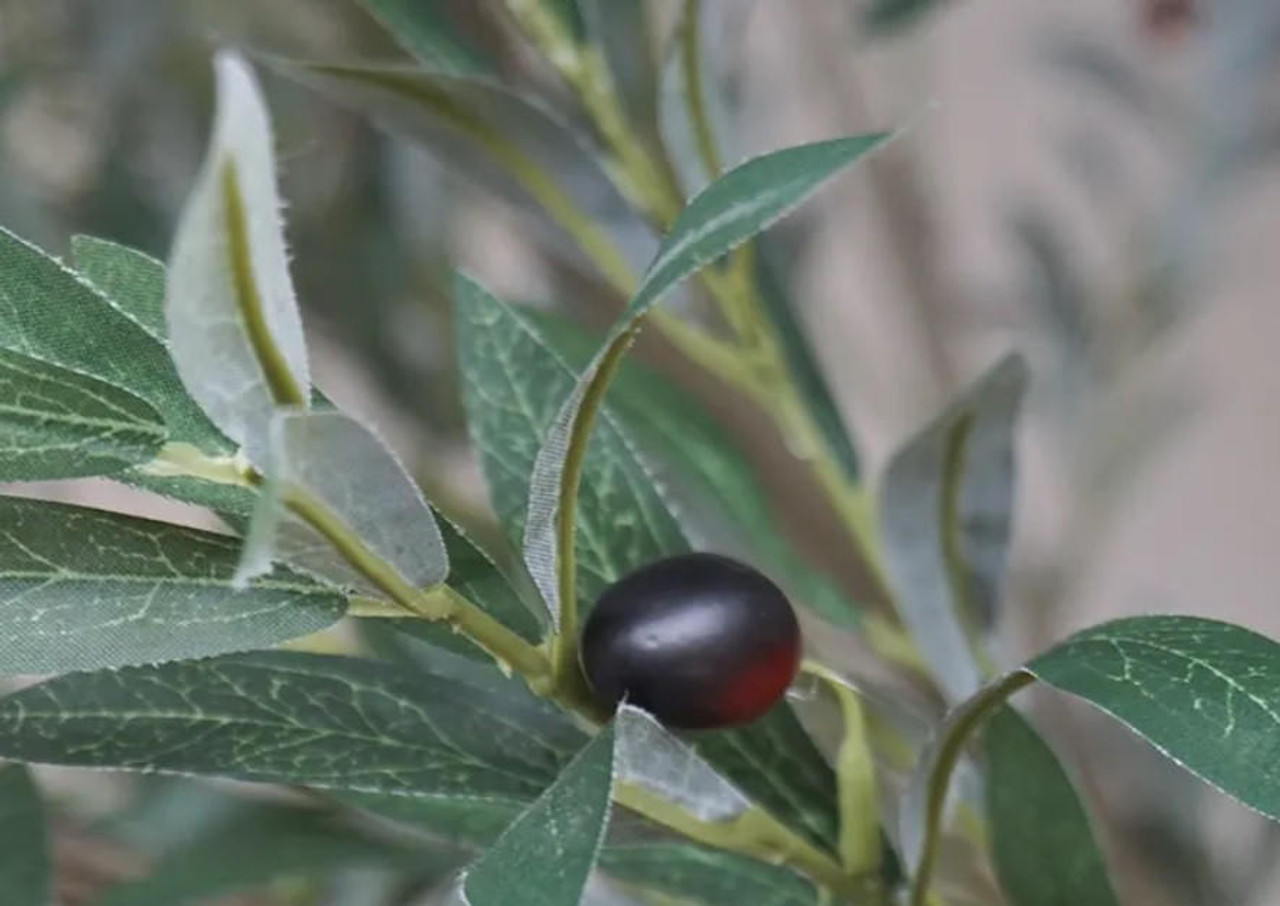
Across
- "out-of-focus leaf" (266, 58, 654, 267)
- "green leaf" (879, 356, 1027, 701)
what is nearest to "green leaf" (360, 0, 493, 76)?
"out-of-focus leaf" (266, 58, 654, 267)

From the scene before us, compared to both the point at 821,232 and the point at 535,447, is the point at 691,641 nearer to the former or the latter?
the point at 535,447

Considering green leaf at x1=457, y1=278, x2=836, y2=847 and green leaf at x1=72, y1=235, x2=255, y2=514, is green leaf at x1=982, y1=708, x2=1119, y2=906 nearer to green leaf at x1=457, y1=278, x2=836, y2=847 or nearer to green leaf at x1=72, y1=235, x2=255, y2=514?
green leaf at x1=457, y1=278, x2=836, y2=847

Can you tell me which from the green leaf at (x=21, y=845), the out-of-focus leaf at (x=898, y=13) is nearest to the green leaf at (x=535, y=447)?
the green leaf at (x=21, y=845)

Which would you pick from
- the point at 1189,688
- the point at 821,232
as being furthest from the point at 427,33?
the point at 821,232

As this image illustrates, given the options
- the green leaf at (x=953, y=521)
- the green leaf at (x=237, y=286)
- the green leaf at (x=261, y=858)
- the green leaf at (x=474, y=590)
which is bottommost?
the green leaf at (x=261, y=858)

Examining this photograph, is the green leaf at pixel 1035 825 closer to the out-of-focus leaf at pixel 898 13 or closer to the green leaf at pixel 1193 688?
the green leaf at pixel 1193 688

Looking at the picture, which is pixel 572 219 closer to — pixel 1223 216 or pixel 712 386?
pixel 712 386

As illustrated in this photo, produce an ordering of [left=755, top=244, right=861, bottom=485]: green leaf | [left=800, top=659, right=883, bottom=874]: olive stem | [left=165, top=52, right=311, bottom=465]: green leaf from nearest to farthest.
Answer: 1. [left=165, top=52, right=311, bottom=465]: green leaf
2. [left=800, top=659, right=883, bottom=874]: olive stem
3. [left=755, top=244, right=861, bottom=485]: green leaf
